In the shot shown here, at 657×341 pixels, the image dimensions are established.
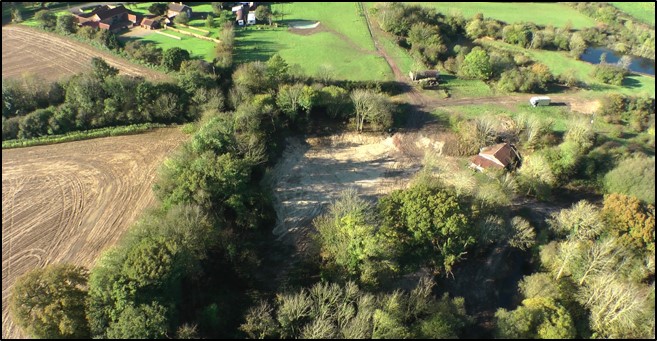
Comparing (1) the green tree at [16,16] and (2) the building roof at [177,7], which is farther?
(2) the building roof at [177,7]

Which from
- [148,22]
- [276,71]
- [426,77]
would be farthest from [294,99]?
[148,22]

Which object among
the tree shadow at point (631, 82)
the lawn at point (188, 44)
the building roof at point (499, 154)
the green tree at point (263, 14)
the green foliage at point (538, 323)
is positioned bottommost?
the green foliage at point (538, 323)

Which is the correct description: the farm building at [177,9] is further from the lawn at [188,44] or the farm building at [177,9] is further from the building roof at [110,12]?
the building roof at [110,12]

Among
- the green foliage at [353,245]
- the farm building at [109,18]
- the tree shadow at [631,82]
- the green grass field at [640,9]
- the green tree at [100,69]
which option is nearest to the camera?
the green foliage at [353,245]

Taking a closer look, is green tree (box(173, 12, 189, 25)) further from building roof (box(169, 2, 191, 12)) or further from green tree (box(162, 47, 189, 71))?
green tree (box(162, 47, 189, 71))

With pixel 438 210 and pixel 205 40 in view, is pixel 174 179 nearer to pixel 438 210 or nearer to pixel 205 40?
pixel 438 210

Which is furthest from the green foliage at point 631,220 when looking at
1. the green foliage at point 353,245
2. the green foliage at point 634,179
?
the green foliage at point 353,245

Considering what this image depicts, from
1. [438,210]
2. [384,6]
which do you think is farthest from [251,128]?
[384,6]
